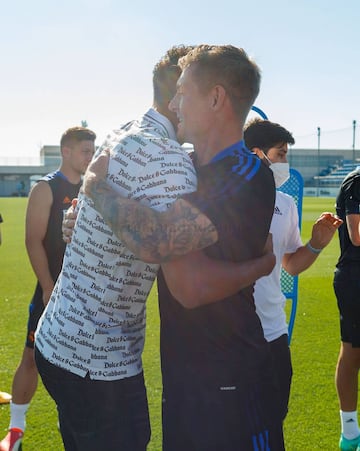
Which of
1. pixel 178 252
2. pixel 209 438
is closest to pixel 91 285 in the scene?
pixel 178 252

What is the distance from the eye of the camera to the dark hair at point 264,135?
3209 mm

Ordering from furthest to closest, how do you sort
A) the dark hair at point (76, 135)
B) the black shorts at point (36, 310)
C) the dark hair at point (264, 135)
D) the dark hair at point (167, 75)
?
the dark hair at point (76, 135), the black shorts at point (36, 310), the dark hair at point (264, 135), the dark hair at point (167, 75)

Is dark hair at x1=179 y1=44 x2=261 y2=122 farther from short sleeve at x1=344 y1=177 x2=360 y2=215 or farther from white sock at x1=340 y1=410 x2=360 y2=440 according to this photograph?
white sock at x1=340 y1=410 x2=360 y2=440

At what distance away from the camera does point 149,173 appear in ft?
5.55

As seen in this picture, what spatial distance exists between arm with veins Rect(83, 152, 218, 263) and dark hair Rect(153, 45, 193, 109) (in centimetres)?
53


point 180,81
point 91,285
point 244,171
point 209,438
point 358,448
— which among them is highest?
point 180,81

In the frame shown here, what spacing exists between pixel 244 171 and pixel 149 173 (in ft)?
1.02

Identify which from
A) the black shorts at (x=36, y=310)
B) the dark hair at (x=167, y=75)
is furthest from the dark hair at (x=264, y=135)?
the black shorts at (x=36, y=310)

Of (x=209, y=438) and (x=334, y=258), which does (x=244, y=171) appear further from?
(x=334, y=258)

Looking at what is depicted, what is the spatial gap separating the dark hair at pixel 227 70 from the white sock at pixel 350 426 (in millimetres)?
2868

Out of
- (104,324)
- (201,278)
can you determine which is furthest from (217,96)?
(104,324)

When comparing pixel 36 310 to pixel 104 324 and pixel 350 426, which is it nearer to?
pixel 104 324

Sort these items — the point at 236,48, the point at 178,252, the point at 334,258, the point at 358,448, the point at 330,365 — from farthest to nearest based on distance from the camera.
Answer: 1. the point at 334,258
2. the point at 330,365
3. the point at 358,448
4. the point at 236,48
5. the point at 178,252

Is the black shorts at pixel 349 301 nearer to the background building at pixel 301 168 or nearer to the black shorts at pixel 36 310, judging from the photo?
the black shorts at pixel 36 310
